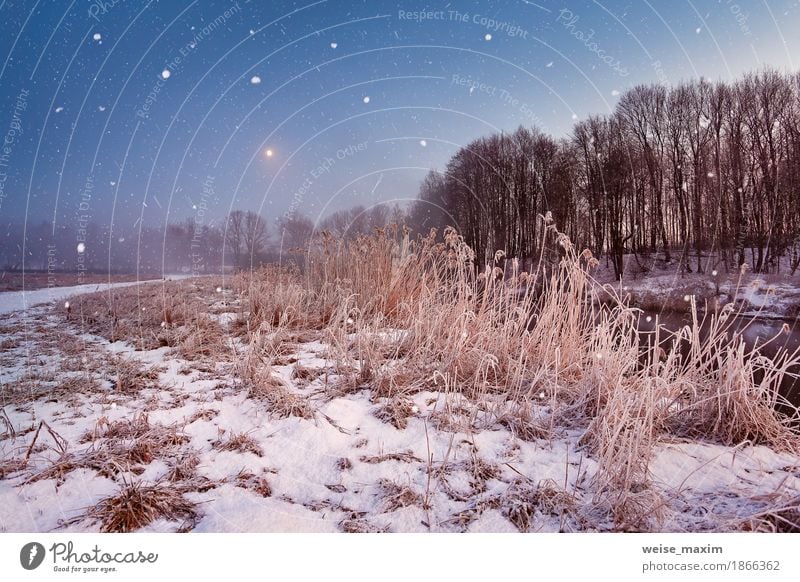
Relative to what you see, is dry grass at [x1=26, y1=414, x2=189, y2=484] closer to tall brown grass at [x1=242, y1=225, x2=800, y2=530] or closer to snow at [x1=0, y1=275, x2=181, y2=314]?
tall brown grass at [x1=242, y1=225, x2=800, y2=530]

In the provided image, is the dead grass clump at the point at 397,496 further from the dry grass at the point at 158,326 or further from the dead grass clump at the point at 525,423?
the dry grass at the point at 158,326

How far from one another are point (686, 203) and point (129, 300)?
714 cm

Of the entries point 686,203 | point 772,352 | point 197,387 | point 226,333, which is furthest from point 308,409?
point 772,352

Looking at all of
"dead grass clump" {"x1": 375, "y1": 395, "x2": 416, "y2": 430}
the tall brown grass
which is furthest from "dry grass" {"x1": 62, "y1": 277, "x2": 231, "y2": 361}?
"dead grass clump" {"x1": 375, "y1": 395, "x2": 416, "y2": 430}

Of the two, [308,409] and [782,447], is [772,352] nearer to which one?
[782,447]

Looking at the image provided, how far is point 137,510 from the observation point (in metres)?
1.23

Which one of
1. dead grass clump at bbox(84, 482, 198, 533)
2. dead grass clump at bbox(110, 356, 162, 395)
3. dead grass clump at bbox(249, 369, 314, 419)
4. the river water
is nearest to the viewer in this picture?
dead grass clump at bbox(84, 482, 198, 533)

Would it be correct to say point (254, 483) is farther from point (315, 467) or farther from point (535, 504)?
point (535, 504)

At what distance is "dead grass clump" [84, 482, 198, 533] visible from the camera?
1219 millimetres

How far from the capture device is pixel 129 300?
5.54m

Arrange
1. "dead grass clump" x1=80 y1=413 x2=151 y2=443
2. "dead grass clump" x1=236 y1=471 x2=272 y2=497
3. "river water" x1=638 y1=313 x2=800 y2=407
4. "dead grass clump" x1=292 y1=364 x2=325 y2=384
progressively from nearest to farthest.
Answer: "dead grass clump" x1=236 y1=471 x2=272 y2=497
"dead grass clump" x1=80 y1=413 x2=151 y2=443
"dead grass clump" x1=292 y1=364 x2=325 y2=384
"river water" x1=638 y1=313 x2=800 y2=407

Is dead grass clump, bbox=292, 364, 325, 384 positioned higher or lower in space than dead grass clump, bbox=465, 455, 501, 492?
higher
